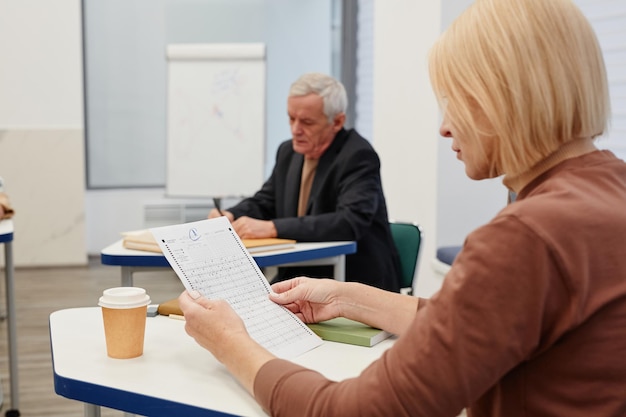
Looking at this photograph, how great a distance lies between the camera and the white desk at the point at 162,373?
127 centimetres

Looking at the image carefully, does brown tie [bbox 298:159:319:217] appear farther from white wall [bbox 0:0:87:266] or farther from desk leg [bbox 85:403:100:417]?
white wall [bbox 0:0:87:266]

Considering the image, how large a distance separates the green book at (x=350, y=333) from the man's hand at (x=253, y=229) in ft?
4.47

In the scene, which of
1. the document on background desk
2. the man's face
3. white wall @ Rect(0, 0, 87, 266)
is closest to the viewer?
the document on background desk

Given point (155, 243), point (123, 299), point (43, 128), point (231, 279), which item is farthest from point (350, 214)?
point (43, 128)

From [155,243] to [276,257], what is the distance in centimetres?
42

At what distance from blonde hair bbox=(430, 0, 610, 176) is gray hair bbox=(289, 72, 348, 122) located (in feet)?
7.14

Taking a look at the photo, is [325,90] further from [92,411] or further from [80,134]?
[80,134]

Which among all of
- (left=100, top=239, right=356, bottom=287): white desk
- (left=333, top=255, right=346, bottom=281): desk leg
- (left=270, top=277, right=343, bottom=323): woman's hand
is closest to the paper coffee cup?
(left=270, top=277, right=343, bottom=323): woman's hand

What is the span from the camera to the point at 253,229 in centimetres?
297

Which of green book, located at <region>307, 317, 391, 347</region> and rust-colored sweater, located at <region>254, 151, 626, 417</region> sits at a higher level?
rust-colored sweater, located at <region>254, 151, 626, 417</region>

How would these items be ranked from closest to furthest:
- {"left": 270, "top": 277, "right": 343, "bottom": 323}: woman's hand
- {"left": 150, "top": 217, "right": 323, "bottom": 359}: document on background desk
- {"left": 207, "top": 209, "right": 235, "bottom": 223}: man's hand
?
1. {"left": 150, "top": 217, "right": 323, "bottom": 359}: document on background desk
2. {"left": 270, "top": 277, "right": 343, "bottom": 323}: woman's hand
3. {"left": 207, "top": 209, "right": 235, "bottom": 223}: man's hand

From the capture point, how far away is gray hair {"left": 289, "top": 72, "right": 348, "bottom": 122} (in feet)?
10.8

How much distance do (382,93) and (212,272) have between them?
12.8ft

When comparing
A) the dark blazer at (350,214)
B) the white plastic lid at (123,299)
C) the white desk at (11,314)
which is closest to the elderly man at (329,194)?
the dark blazer at (350,214)
